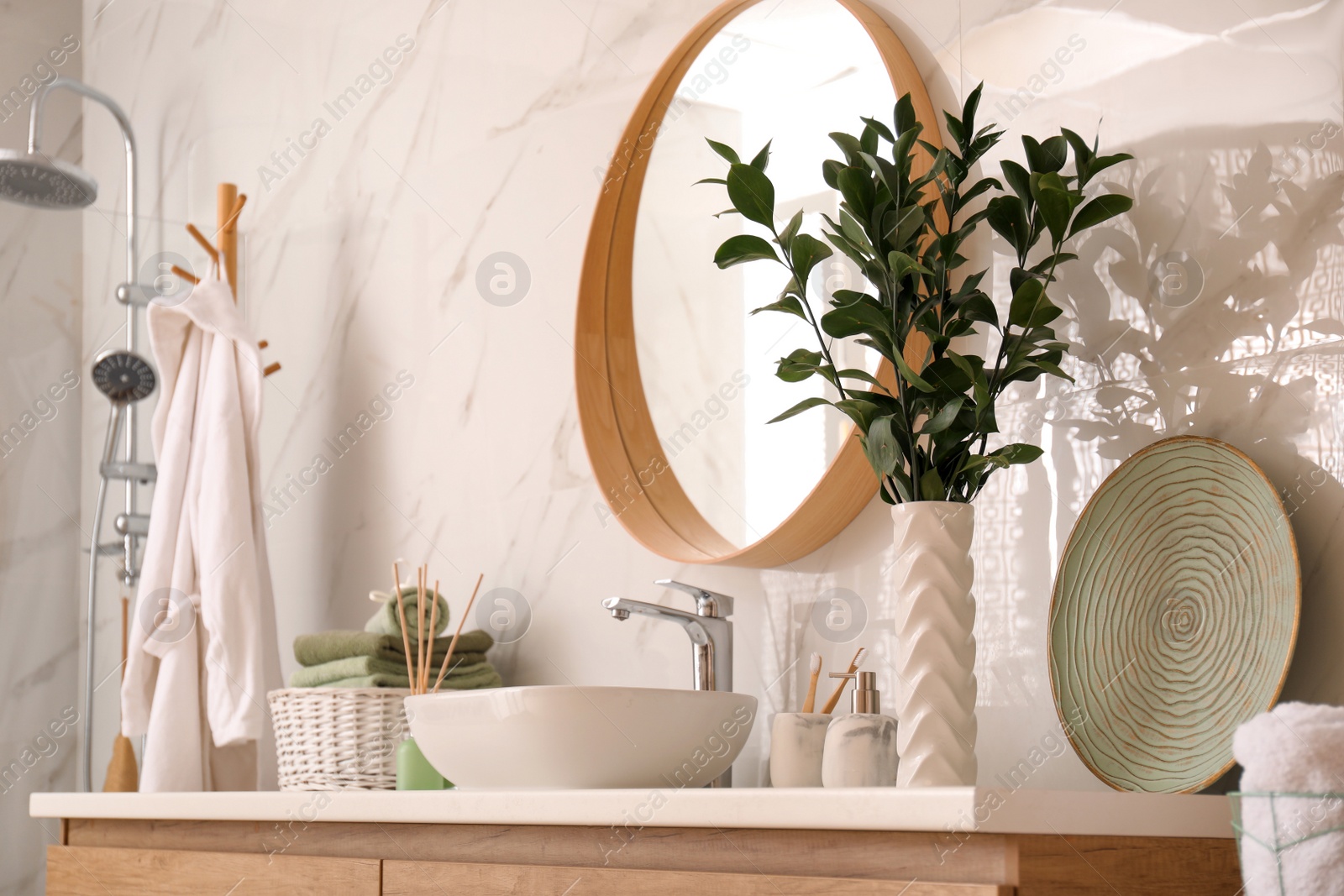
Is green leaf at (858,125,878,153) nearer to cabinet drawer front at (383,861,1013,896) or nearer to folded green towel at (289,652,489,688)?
cabinet drawer front at (383,861,1013,896)

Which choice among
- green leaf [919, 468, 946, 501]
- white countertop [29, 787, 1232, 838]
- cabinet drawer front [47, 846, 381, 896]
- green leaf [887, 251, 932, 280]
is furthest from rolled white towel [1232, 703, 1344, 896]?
cabinet drawer front [47, 846, 381, 896]

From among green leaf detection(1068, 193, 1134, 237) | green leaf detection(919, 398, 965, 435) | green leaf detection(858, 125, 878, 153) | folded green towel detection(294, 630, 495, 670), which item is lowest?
folded green towel detection(294, 630, 495, 670)

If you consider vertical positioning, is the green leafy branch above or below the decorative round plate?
above

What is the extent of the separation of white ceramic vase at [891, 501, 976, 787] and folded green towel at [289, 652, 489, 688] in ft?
2.58

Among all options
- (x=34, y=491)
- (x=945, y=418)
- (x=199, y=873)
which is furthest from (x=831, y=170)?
(x=34, y=491)

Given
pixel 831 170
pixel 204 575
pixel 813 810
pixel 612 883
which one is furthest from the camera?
pixel 204 575

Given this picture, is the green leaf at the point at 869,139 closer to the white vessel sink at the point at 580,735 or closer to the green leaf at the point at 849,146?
the green leaf at the point at 849,146

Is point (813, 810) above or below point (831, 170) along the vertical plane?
below

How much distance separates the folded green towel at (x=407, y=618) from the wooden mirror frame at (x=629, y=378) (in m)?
0.29

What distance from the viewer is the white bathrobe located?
1.86 meters

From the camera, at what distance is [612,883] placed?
3.26 feet

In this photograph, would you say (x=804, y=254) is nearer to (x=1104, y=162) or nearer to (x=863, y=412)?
(x=863, y=412)

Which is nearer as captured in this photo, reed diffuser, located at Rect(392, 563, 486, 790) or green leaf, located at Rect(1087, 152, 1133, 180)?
green leaf, located at Rect(1087, 152, 1133, 180)

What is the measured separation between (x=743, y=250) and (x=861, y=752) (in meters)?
0.45
